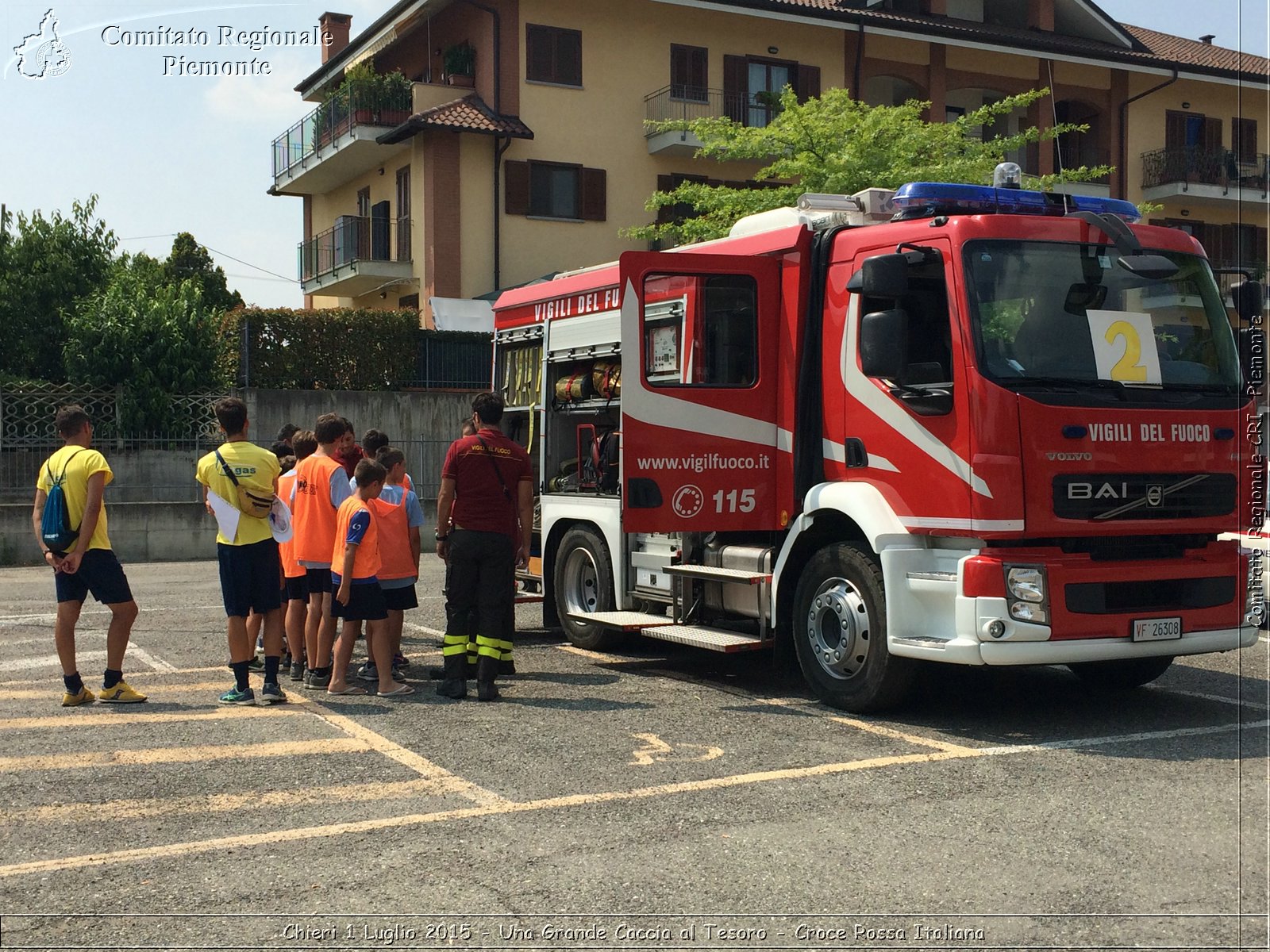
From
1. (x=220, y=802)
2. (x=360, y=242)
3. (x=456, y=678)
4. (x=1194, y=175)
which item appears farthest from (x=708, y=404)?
(x=1194, y=175)

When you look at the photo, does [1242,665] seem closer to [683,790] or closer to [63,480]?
[683,790]

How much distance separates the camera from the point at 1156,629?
7602mm

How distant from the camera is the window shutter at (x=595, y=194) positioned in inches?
1217

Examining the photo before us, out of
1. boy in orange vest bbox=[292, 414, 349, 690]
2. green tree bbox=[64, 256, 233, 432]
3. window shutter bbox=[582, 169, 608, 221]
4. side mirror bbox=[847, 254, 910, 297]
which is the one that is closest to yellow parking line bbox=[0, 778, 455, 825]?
boy in orange vest bbox=[292, 414, 349, 690]

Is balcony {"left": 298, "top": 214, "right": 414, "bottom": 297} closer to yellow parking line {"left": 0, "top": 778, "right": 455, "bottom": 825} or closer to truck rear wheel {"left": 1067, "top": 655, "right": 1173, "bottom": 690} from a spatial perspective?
truck rear wheel {"left": 1067, "top": 655, "right": 1173, "bottom": 690}

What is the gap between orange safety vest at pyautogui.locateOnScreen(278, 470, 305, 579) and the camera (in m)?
9.31

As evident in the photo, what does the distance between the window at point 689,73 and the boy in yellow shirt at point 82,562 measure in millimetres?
24487

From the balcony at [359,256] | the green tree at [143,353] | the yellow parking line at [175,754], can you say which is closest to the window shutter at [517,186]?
the balcony at [359,256]

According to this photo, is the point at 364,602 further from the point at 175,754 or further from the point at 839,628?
the point at 839,628

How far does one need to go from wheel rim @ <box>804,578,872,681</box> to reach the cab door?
33.2 inches

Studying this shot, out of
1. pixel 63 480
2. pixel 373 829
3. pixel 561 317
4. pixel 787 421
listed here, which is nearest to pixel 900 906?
pixel 373 829

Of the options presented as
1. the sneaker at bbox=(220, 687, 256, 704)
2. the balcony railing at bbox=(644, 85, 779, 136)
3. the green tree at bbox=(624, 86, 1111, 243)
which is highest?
the balcony railing at bbox=(644, 85, 779, 136)

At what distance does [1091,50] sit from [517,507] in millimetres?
30148

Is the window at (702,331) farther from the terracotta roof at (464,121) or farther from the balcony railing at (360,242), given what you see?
the balcony railing at (360,242)
